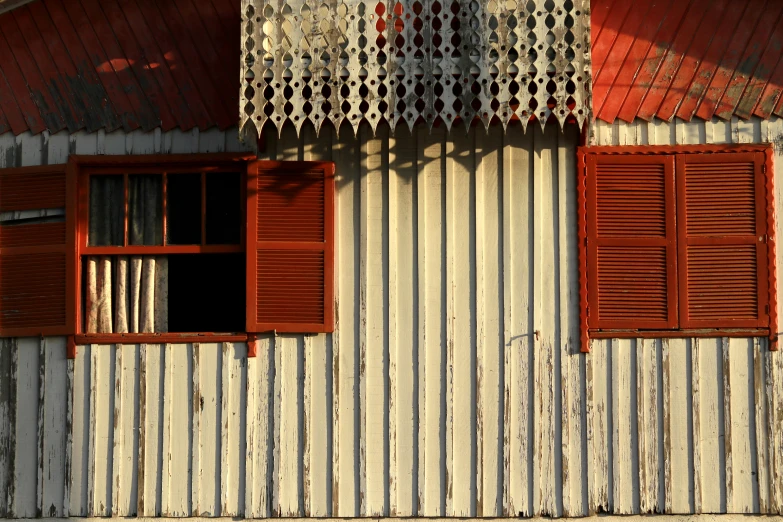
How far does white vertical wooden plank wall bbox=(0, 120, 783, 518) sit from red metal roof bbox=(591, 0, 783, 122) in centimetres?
21

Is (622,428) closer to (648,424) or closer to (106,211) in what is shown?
(648,424)

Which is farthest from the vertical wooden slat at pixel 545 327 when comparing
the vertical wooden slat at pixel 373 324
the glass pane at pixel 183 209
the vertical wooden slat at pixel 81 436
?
the vertical wooden slat at pixel 81 436

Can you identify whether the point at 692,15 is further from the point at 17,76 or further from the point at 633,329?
the point at 17,76

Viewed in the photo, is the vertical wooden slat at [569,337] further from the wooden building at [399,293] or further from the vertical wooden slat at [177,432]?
the vertical wooden slat at [177,432]

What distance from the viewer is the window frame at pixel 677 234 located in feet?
28.7

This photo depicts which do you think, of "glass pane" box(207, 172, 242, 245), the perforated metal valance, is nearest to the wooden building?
"glass pane" box(207, 172, 242, 245)

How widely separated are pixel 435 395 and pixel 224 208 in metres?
2.53

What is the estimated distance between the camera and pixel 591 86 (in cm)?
825

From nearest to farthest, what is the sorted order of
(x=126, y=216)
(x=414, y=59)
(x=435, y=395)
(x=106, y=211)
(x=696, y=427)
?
(x=414, y=59), (x=696, y=427), (x=435, y=395), (x=126, y=216), (x=106, y=211)

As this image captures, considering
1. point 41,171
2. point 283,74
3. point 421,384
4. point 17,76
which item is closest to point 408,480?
point 421,384

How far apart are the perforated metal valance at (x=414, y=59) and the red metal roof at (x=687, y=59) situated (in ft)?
2.63

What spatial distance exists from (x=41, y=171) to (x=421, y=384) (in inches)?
155

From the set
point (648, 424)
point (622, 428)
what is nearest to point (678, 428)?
point (648, 424)

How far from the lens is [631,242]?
348 inches
